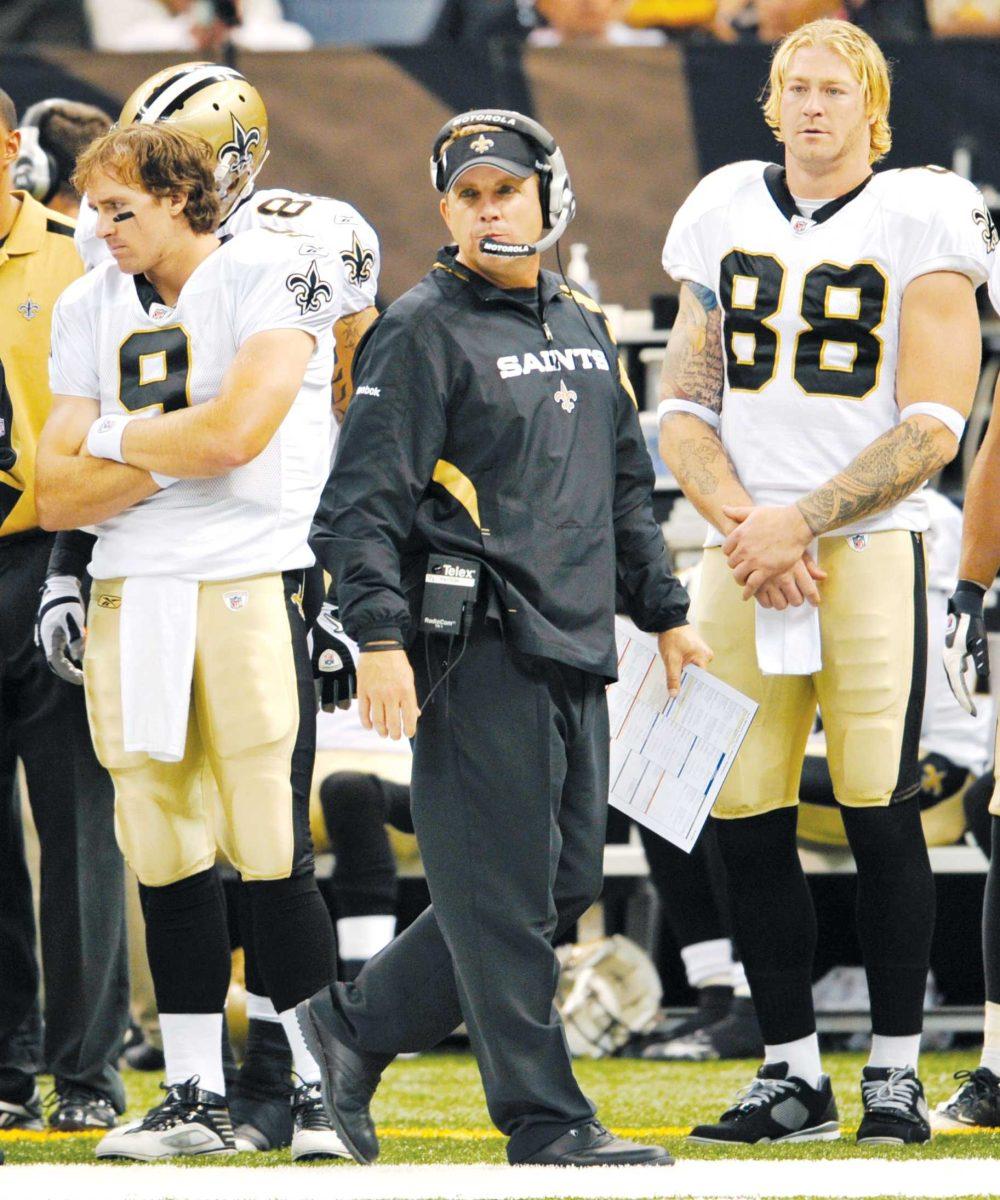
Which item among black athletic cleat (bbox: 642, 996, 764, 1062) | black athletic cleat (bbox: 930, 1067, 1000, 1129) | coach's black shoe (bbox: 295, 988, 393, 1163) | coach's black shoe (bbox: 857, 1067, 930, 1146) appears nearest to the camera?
coach's black shoe (bbox: 295, 988, 393, 1163)

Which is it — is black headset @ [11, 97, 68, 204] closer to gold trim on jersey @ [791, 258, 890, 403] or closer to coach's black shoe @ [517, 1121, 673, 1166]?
gold trim on jersey @ [791, 258, 890, 403]

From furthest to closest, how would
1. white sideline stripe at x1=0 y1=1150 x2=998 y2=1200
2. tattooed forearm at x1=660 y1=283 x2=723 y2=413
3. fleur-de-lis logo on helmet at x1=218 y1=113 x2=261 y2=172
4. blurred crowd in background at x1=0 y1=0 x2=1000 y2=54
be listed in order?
blurred crowd in background at x1=0 y1=0 x2=1000 y2=54, fleur-de-lis logo on helmet at x1=218 y1=113 x2=261 y2=172, tattooed forearm at x1=660 y1=283 x2=723 y2=413, white sideline stripe at x1=0 y1=1150 x2=998 y2=1200

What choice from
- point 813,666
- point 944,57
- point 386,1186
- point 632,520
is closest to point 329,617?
point 632,520

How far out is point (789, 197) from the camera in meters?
3.72

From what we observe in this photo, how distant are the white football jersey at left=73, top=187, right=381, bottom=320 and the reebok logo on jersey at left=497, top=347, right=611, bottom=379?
0.56 metres

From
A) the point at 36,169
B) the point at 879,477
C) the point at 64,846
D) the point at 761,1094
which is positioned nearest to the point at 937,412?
the point at 879,477

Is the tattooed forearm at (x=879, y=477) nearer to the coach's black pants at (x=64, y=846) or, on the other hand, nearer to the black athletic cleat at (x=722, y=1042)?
the coach's black pants at (x=64, y=846)

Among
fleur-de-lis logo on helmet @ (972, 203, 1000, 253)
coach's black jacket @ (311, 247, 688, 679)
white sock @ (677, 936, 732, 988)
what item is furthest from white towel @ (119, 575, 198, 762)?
white sock @ (677, 936, 732, 988)

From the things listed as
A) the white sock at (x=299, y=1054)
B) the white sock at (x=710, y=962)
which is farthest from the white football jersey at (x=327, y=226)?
the white sock at (x=710, y=962)

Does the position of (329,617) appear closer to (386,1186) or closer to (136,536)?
(136,536)

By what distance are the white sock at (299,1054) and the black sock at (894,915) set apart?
0.97m

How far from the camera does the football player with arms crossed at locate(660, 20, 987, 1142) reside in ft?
11.6

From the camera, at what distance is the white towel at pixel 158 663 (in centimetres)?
349

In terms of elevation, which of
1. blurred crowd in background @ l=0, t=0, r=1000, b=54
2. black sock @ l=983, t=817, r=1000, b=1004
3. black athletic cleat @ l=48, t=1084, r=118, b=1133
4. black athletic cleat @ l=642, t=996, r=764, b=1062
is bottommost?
black athletic cleat @ l=642, t=996, r=764, b=1062
